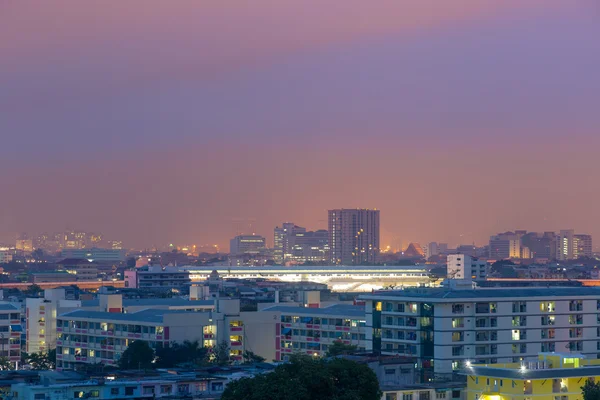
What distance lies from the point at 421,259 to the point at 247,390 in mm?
143602

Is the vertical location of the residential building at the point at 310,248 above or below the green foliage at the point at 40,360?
above

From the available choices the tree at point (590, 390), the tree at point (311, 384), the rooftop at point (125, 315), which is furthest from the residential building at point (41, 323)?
the tree at point (590, 390)

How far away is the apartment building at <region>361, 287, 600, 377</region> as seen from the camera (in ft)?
90.2

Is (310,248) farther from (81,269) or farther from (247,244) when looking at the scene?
(81,269)

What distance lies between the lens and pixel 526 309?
28.9 meters

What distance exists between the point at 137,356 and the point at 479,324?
9.84 metres

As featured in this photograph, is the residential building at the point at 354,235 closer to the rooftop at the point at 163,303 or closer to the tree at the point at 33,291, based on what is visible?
the tree at the point at 33,291

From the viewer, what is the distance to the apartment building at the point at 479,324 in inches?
1082

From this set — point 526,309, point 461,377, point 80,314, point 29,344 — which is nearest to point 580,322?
point 526,309

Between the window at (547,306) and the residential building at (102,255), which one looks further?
the residential building at (102,255)

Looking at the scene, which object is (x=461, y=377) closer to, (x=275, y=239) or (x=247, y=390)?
(x=247, y=390)

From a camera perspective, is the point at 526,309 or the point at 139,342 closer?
the point at 526,309

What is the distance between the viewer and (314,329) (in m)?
38.0

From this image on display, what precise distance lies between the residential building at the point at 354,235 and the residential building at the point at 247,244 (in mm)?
21667
